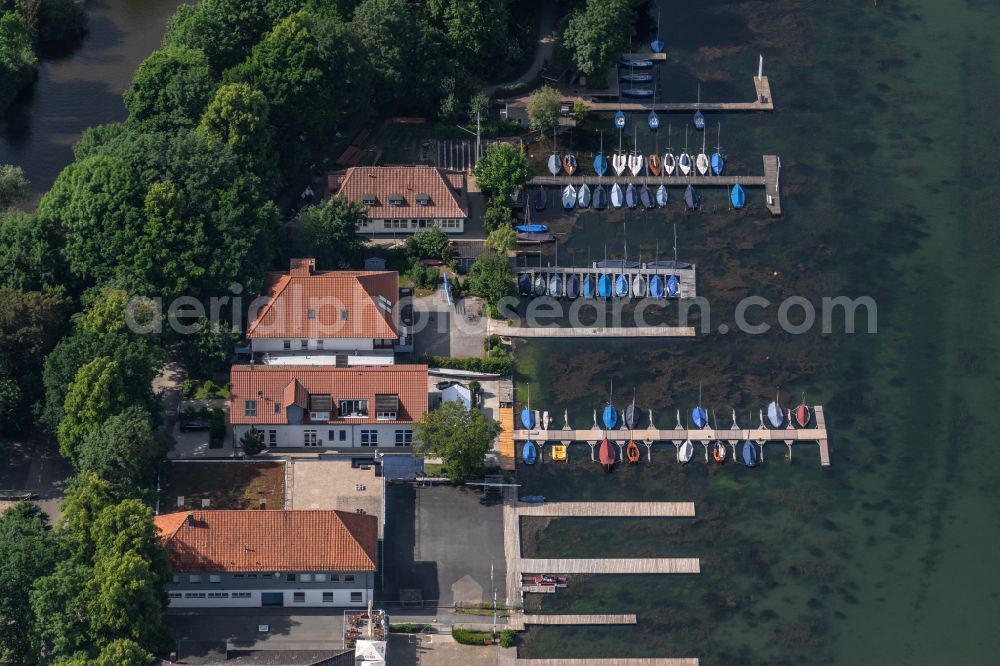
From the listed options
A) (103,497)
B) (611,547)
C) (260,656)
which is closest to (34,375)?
(103,497)

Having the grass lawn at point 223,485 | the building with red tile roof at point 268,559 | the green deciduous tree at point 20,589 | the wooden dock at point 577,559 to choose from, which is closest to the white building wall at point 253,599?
the building with red tile roof at point 268,559

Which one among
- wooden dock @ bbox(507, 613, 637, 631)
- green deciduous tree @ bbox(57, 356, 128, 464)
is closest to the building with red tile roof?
green deciduous tree @ bbox(57, 356, 128, 464)

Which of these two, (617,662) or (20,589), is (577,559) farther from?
(20,589)

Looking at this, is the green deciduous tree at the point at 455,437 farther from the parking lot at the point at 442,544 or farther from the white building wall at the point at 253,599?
the white building wall at the point at 253,599

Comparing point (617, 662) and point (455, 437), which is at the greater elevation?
point (455, 437)

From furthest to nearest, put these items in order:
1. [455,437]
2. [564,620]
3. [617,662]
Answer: [455,437]
[564,620]
[617,662]

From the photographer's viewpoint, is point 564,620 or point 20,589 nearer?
point 20,589

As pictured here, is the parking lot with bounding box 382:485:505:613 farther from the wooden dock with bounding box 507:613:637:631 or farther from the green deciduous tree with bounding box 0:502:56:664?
the green deciduous tree with bounding box 0:502:56:664

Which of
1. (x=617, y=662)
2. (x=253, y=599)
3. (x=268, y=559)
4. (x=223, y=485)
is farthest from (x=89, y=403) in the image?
(x=617, y=662)
